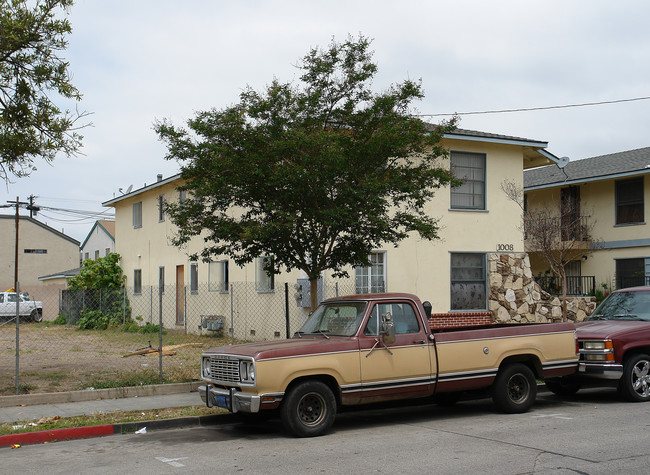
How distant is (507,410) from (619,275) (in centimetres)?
1974

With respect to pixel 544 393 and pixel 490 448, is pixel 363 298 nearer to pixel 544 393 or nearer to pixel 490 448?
pixel 490 448

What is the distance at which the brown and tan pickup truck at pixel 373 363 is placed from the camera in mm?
8633

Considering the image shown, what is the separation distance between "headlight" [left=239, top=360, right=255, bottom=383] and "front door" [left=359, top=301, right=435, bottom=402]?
1.49 meters

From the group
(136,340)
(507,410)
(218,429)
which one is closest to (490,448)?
(507,410)

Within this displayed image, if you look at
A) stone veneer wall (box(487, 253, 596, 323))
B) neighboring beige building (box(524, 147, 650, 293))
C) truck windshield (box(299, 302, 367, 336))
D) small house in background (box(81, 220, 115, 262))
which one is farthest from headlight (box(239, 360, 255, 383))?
small house in background (box(81, 220, 115, 262))

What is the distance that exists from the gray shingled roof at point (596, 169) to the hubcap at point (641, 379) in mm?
16783

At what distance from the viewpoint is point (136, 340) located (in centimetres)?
2261

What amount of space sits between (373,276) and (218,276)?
705 centimetres

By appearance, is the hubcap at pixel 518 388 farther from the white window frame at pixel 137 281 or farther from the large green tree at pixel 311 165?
the white window frame at pixel 137 281

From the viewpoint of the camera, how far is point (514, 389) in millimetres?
10297

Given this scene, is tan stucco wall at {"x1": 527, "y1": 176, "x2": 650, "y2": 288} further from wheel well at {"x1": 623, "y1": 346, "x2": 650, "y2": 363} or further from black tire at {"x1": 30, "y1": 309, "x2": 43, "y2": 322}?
black tire at {"x1": 30, "y1": 309, "x2": 43, "y2": 322}

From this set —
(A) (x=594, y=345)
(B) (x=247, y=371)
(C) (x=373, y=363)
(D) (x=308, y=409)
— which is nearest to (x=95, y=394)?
(B) (x=247, y=371)

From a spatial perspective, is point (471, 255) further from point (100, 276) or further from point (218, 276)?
point (100, 276)

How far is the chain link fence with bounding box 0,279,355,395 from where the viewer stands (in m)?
13.2
